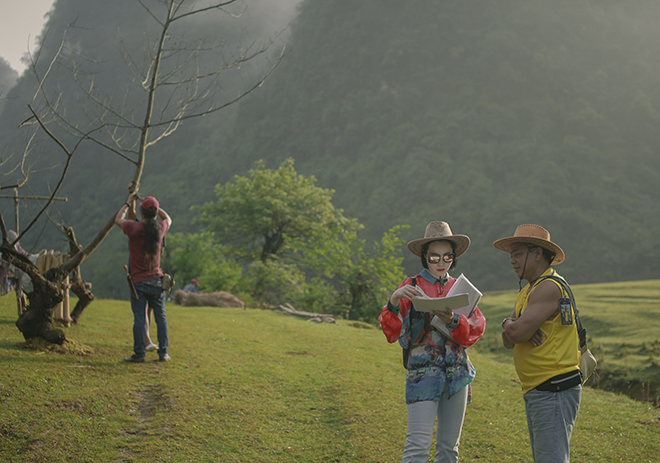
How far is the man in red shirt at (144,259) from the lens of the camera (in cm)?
584

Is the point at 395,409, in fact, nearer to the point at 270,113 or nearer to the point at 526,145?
the point at 526,145

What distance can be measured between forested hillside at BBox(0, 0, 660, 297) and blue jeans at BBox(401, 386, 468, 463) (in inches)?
1994

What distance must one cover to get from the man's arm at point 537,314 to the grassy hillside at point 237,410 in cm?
196

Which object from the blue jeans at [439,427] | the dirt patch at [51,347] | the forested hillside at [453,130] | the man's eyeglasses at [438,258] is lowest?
the dirt patch at [51,347]

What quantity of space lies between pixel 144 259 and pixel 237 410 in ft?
7.62

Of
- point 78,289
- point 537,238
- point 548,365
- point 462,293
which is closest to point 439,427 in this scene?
point 548,365

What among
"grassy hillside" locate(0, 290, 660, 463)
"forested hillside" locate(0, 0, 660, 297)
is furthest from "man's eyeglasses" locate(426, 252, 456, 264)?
"forested hillside" locate(0, 0, 660, 297)

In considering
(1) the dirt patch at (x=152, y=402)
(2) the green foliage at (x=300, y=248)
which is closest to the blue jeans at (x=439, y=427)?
(1) the dirt patch at (x=152, y=402)

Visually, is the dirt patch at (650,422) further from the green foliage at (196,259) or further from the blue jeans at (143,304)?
the green foliage at (196,259)

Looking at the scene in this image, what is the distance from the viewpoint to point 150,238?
5902 mm

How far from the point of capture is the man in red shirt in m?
5.84

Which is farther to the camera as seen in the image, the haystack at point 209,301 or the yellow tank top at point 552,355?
the haystack at point 209,301

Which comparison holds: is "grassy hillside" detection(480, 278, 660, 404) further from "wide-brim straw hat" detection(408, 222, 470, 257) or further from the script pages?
the script pages

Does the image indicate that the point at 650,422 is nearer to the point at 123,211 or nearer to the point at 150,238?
the point at 150,238
